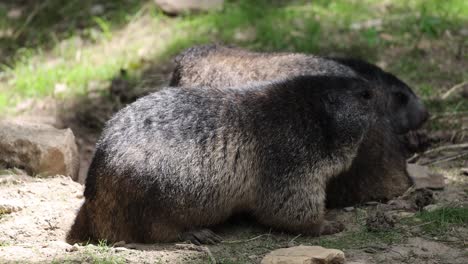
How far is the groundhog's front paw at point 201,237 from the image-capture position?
189 inches

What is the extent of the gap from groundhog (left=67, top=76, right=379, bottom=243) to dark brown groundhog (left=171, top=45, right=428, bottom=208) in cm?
43

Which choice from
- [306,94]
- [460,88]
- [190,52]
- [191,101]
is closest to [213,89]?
[191,101]

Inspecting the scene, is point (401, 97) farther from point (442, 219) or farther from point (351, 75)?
point (442, 219)

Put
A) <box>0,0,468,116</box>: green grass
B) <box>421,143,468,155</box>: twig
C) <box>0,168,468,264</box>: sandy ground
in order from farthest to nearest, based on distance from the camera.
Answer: <box>0,0,468,116</box>: green grass
<box>421,143,468,155</box>: twig
<box>0,168,468,264</box>: sandy ground

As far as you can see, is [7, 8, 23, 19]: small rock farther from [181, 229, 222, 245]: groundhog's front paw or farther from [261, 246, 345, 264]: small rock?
[261, 246, 345, 264]: small rock

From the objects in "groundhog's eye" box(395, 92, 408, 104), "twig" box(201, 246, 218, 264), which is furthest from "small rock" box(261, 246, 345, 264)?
"groundhog's eye" box(395, 92, 408, 104)

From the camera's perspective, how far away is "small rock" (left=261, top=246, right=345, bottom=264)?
4129mm

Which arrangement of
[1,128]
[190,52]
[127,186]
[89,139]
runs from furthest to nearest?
[89,139], [190,52], [1,128], [127,186]

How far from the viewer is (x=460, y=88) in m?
7.52

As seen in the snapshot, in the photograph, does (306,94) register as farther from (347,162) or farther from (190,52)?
(190,52)

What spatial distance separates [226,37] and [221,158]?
385 cm

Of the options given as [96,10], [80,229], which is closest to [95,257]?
[80,229]

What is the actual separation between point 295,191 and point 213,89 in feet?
2.96

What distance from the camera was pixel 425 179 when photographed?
5.88 m
